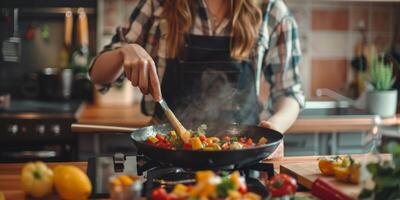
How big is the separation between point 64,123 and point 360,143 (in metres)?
1.40

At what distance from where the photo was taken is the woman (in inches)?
68.6

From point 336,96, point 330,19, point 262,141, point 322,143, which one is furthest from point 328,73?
point 262,141

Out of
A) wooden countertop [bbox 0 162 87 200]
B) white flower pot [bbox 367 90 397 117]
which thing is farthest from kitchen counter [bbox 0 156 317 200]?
white flower pot [bbox 367 90 397 117]

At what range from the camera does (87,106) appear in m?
2.83

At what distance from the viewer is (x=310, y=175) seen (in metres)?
1.20

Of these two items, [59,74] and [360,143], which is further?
[59,74]

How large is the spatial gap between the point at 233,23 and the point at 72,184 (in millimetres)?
892

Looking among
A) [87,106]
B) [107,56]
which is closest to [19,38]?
[87,106]

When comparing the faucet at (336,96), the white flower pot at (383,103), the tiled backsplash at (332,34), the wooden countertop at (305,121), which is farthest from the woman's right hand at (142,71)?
the tiled backsplash at (332,34)

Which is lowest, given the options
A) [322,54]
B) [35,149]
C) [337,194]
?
[35,149]

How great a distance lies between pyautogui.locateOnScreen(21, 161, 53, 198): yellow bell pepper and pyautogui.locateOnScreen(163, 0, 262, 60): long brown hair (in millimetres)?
785

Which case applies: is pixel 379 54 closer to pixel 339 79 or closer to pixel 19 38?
pixel 339 79

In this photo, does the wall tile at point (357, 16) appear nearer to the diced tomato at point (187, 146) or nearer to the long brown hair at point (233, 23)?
the long brown hair at point (233, 23)

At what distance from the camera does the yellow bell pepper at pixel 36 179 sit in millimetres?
1047
